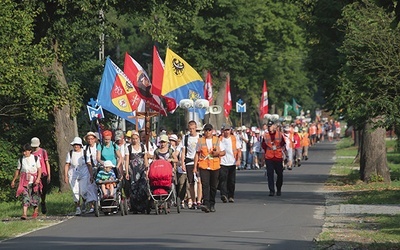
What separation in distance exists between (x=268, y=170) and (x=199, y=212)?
540cm

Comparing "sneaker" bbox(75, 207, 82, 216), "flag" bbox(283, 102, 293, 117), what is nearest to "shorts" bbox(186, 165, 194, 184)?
"sneaker" bbox(75, 207, 82, 216)

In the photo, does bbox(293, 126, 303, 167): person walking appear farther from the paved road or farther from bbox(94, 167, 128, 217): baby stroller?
bbox(94, 167, 128, 217): baby stroller

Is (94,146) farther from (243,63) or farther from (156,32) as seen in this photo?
(243,63)

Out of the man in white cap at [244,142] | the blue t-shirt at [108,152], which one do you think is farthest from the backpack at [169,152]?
the man in white cap at [244,142]

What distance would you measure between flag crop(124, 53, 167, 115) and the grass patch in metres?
3.13

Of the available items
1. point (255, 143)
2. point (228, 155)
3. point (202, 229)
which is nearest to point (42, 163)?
point (228, 155)

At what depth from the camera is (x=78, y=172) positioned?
2402 centimetres

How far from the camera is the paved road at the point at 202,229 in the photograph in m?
16.4

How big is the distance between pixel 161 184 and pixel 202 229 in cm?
408

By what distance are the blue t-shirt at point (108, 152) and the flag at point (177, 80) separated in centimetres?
680

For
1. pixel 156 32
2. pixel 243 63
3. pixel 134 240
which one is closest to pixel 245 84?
pixel 243 63

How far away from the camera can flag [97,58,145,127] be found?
1233 inches

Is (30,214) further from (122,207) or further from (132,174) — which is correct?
(122,207)

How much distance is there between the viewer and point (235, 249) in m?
15.5
